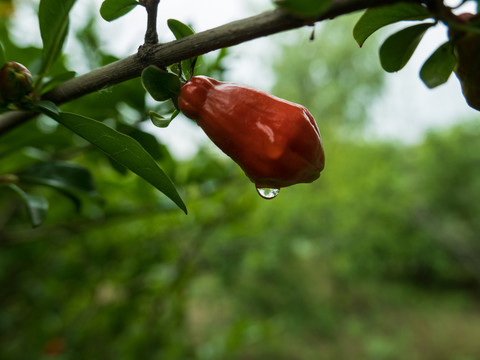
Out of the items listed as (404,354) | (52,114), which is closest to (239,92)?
(52,114)

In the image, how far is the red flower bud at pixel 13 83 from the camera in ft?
1.00

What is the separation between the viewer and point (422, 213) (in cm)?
548

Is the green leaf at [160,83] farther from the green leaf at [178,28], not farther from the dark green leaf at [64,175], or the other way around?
the dark green leaf at [64,175]

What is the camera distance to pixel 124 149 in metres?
0.30

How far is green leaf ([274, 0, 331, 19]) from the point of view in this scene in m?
0.20

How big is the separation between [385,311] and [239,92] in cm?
593

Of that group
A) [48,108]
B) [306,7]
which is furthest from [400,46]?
[48,108]

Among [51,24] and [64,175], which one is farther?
[64,175]

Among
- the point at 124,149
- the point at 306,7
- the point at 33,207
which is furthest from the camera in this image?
the point at 33,207

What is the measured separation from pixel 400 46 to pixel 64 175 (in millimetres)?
354

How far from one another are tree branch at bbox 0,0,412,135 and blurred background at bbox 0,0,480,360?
8 cm

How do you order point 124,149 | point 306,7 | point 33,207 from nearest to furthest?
point 306,7 → point 124,149 → point 33,207

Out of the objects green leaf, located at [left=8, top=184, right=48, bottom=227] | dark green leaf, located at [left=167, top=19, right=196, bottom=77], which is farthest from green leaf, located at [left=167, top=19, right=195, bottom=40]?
green leaf, located at [left=8, top=184, right=48, bottom=227]

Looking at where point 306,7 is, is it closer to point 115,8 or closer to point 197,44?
point 197,44
